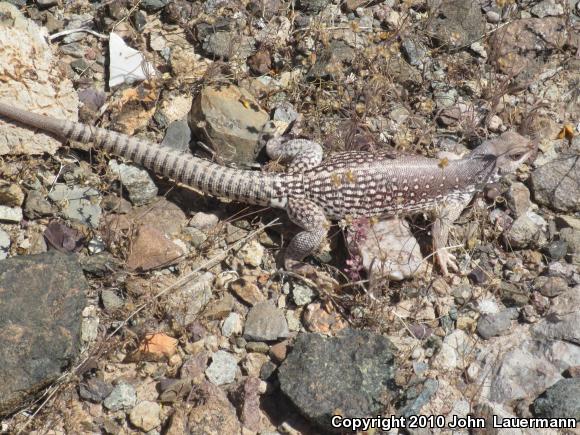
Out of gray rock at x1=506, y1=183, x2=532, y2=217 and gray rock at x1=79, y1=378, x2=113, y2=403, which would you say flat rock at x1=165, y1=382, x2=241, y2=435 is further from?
gray rock at x1=506, y1=183, x2=532, y2=217

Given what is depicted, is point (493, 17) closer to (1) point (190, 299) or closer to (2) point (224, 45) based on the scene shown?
(2) point (224, 45)

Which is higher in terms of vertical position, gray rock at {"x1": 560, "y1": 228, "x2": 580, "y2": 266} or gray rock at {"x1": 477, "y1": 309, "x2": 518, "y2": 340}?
gray rock at {"x1": 560, "y1": 228, "x2": 580, "y2": 266}

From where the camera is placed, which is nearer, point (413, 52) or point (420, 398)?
point (420, 398)

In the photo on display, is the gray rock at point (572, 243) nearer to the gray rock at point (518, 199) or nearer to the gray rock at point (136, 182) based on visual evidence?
the gray rock at point (518, 199)

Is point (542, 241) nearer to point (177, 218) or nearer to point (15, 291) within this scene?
point (177, 218)

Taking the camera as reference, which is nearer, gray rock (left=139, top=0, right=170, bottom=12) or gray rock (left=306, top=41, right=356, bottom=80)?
gray rock (left=306, top=41, right=356, bottom=80)

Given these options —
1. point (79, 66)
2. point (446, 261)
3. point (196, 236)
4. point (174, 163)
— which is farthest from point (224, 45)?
point (446, 261)

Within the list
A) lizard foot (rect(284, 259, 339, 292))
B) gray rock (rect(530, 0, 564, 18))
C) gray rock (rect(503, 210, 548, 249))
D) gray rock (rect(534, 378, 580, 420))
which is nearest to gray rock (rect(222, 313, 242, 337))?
lizard foot (rect(284, 259, 339, 292))

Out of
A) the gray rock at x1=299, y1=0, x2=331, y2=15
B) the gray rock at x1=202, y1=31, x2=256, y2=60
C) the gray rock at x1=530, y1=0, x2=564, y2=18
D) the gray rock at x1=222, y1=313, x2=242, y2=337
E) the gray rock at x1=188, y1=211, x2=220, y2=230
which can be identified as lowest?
the gray rock at x1=222, y1=313, x2=242, y2=337
